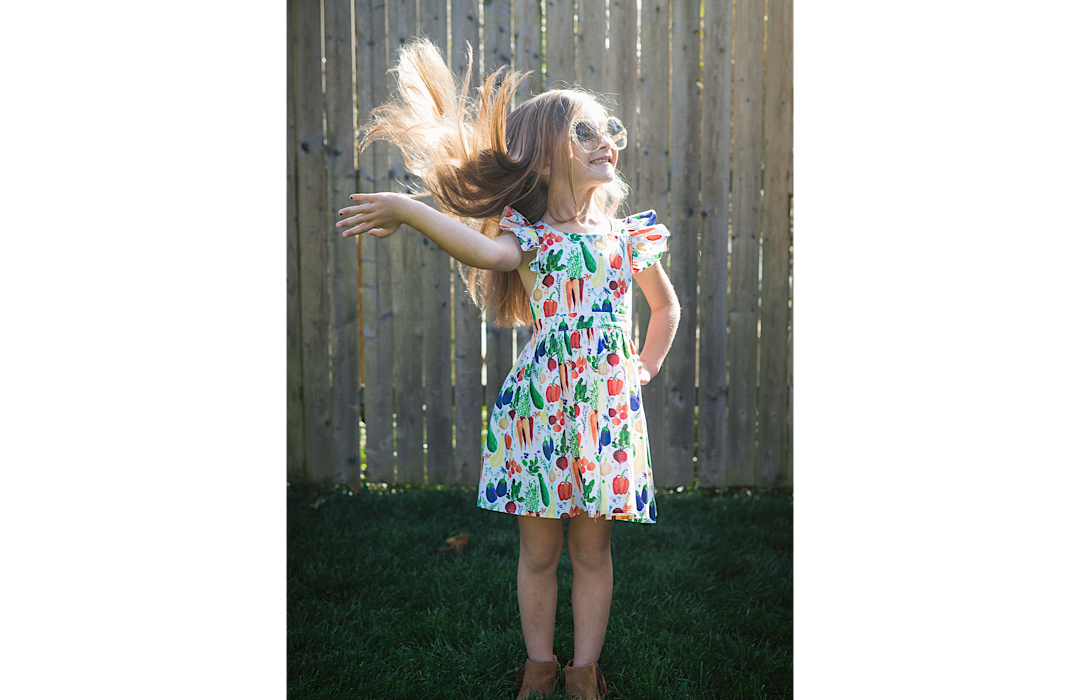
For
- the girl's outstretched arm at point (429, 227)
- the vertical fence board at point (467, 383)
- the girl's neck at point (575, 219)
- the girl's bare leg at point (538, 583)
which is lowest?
the girl's bare leg at point (538, 583)

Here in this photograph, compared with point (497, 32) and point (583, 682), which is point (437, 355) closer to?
point (497, 32)

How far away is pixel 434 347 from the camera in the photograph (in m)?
3.86

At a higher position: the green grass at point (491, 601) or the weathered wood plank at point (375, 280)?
the weathered wood plank at point (375, 280)

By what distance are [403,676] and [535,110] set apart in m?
1.81

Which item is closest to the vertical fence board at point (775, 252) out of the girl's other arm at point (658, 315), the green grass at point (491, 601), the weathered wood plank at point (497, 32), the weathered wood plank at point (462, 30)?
the green grass at point (491, 601)

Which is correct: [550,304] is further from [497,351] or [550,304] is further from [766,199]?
[766,199]

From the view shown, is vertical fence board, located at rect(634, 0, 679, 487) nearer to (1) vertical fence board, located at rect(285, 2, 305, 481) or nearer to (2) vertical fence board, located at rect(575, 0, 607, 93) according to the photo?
(2) vertical fence board, located at rect(575, 0, 607, 93)

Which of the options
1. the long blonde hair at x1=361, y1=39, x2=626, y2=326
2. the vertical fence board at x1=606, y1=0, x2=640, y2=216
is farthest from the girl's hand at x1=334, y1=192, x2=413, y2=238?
the vertical fence board at x1=606, y1=0, x2=640, y2=216

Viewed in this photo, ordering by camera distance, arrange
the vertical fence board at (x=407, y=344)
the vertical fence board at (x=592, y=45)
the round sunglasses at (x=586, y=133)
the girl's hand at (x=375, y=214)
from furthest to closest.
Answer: the vertical fence board at (x=407, y=344)
the vertical fence board at (x=592, y=45)
the round sunglasses at (x=586, y=133)
the girl's hand at (x=375, y=214)

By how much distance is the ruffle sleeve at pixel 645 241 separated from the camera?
87.9 inches

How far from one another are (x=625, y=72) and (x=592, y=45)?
0.22 metres

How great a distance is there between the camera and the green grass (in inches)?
86.3

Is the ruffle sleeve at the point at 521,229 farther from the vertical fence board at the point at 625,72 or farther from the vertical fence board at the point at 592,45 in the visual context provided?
the vertical fence board at the point at 592,45

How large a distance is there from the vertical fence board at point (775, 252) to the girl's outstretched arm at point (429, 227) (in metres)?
2.21
